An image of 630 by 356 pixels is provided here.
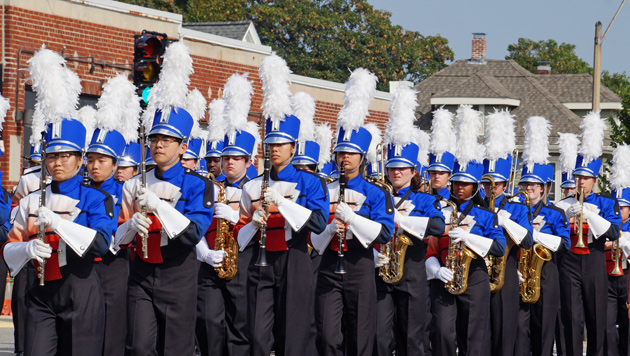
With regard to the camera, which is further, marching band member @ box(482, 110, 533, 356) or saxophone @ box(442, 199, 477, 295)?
marching band member @ box(482, 110, 533, 356)

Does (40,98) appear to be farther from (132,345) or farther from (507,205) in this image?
(507,205)

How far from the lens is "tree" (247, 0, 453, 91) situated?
57.8 m

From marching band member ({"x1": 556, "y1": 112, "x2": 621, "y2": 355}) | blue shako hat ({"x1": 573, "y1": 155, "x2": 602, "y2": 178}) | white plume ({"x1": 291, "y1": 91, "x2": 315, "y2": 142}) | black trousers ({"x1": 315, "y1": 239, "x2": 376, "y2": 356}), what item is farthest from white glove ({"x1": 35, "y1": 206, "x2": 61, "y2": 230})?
blue shako hat ({"x1": 573, "y1": 155, "x2": 602, "y2": 178})

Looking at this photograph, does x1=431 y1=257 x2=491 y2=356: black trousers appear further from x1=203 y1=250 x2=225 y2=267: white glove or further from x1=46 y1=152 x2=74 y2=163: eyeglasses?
x1=46 y1=152 x2=74 y2=163: eyeglasses

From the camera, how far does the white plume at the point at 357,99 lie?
1080 centimetres

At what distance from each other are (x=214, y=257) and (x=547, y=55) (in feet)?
213

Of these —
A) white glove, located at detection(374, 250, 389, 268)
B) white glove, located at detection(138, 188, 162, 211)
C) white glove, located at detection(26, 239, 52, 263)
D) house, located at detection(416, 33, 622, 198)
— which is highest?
house, located at detection(416, 33, 622, 198)

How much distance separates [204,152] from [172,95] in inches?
A: 213

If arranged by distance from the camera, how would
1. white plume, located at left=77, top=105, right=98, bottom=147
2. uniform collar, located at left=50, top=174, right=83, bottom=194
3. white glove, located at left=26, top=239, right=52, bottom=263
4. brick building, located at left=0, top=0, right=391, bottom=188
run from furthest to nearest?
brick building, located at left=0, top=0, right=391, bottom=188 → white plume, located at left=77, top=105, right=98, bottom=147 → uniform collar, located at left=50, top=174, right=83, bottom=194 → white glove, located at left=26, top=239, right=52, bottom=263

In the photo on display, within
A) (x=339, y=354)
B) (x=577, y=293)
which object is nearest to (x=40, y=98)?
(x=339, y=354)

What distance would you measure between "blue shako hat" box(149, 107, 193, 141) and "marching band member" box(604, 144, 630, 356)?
293 inches

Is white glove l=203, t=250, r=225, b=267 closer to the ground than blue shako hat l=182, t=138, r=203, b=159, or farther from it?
closer to the ground

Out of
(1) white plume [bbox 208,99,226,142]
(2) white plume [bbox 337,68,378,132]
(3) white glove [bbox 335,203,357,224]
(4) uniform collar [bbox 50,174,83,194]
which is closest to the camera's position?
(4) uniform collar [bbox 50,174,83,194]

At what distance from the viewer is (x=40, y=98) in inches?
348
